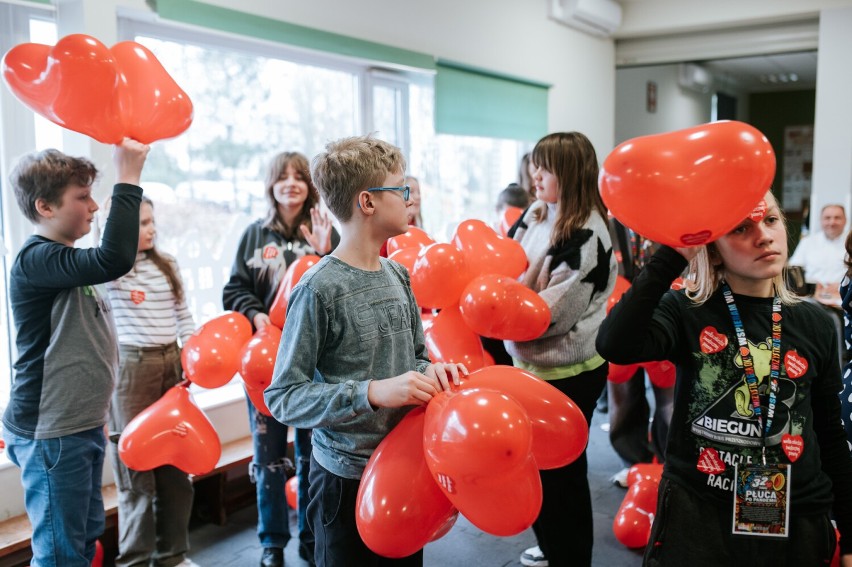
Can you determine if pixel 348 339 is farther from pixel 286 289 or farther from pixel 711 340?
pixel 286 289

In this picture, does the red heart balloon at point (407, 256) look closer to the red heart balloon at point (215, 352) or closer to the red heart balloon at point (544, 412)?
the red heart balloon at point (215, 352)

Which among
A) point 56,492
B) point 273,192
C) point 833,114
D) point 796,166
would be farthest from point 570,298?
point 796,166

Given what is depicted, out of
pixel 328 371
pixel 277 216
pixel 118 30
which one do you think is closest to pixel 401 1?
pixel 118 30

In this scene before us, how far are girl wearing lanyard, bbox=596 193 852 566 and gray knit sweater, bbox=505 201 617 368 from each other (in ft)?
2.22

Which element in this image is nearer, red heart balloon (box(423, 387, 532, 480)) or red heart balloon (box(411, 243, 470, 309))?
red heart balloon (box(423, 387, 532, 480))

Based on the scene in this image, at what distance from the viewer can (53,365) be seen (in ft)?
5.64

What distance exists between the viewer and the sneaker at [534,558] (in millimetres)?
2355

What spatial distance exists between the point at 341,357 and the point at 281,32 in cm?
242

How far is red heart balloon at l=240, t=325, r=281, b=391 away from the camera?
174cm

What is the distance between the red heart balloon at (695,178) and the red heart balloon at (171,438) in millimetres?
1427

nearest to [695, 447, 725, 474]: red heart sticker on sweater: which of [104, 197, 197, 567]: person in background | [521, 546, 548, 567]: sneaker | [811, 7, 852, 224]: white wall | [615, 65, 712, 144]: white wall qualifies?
[521, 546, 548, 567]: sneaker

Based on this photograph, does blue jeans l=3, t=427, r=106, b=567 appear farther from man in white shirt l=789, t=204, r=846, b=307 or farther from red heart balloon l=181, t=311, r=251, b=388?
man in white shirt l=789, t=204, r=846, b=307

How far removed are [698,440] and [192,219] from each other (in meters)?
2.45

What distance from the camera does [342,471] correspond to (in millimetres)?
1291
